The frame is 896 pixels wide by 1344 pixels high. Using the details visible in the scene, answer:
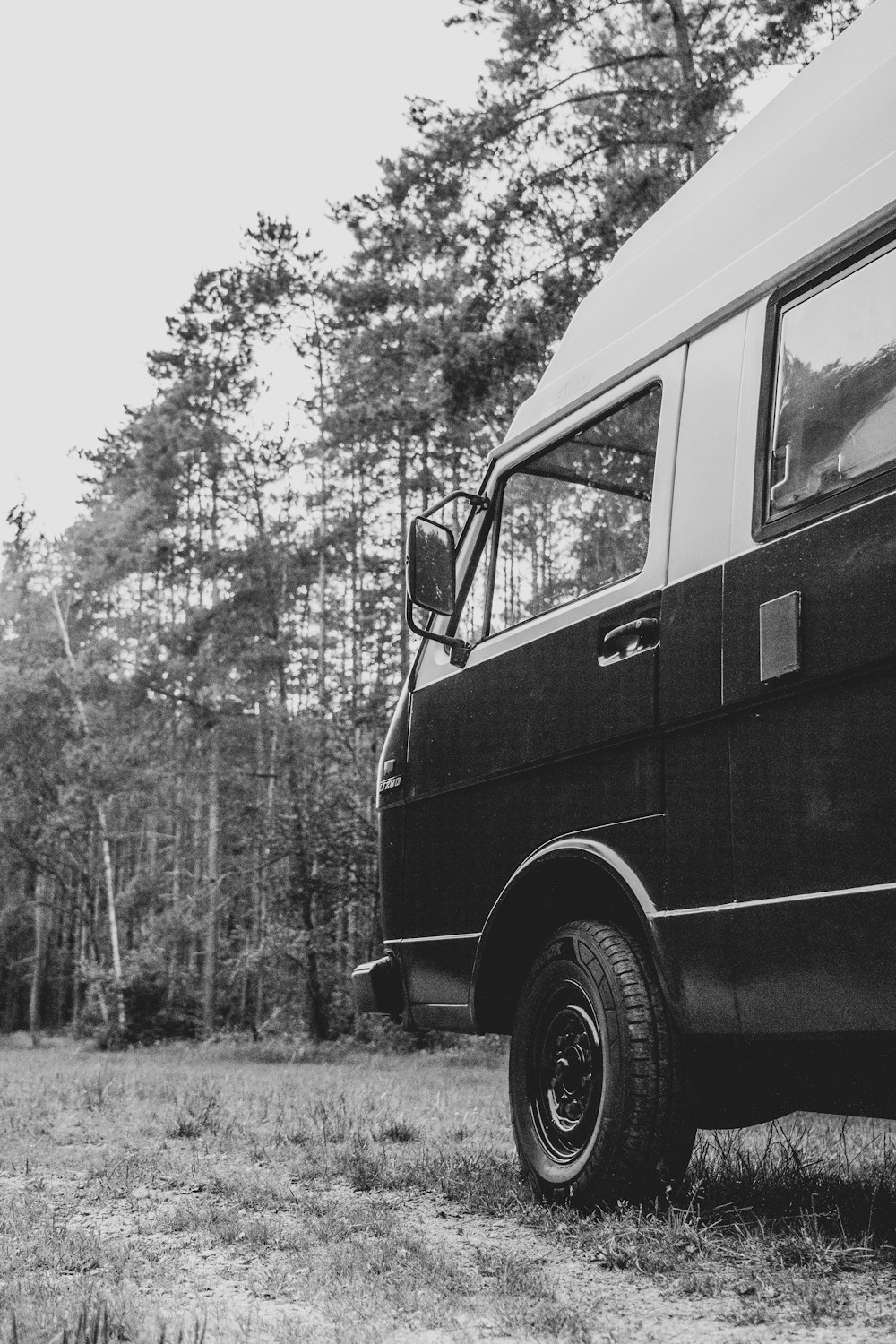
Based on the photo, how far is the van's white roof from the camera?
316 centimetres

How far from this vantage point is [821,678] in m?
2.84

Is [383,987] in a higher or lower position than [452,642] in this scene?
lower

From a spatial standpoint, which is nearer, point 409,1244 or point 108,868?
point 409,1244

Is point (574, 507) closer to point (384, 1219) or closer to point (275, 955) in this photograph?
point (384, 1219)

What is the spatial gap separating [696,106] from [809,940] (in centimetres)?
1136

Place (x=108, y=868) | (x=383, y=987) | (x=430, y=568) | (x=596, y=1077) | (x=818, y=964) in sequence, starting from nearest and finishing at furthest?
(x=818, y=964), (x=596, y=1077), (x=430, y=568), (x=383, y=987), (x=108, y=868)

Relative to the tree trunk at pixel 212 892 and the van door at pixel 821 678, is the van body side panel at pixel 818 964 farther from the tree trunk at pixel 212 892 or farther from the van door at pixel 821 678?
the tree trunk at pixel 212 892

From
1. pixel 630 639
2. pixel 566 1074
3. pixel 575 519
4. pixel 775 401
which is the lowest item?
pixel 566 1074

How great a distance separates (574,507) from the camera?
4211 millimetres

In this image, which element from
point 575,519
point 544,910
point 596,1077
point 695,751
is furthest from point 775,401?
point 596,1077

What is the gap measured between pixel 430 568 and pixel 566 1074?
1.75m

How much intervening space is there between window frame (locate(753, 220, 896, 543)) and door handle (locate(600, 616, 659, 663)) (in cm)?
42

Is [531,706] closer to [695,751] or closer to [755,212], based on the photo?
[695,751]

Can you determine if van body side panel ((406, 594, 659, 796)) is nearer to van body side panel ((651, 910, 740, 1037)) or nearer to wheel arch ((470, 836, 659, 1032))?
wheel arch ((470, 836, 659, 1032))
